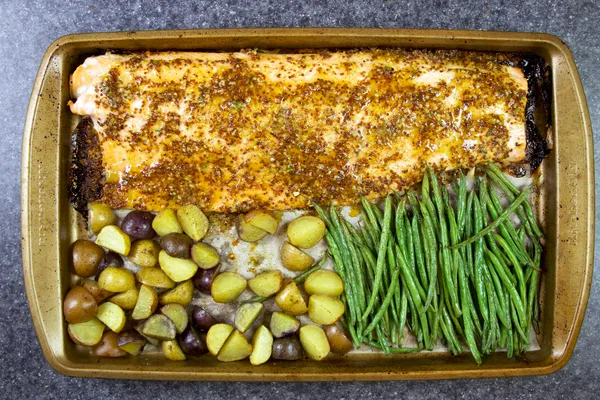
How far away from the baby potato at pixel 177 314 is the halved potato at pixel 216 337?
16 cm

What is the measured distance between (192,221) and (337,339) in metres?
1.04

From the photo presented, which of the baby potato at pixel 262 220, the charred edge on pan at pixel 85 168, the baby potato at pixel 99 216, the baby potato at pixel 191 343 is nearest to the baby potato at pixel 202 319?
the baby potato at pixel 191 343

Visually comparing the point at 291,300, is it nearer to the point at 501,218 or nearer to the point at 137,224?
the point at 137,224

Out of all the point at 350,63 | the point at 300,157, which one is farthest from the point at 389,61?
the point at 300,157

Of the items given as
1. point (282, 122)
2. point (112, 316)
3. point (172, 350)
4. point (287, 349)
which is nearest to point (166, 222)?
point (112, 316)

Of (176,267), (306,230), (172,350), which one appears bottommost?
(172,350)

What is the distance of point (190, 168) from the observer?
2.76 metres

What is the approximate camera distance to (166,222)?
274 centimetres

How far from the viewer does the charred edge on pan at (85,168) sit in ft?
9.19

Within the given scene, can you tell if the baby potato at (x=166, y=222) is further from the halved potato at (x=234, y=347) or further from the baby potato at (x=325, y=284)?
the baby potato at (x=325, y=284)

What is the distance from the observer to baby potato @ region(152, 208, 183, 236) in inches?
108

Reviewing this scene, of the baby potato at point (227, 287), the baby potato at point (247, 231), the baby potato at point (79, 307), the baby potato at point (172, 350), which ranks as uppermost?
the baby potato at point (247, 231)

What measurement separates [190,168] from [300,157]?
61 centimetres

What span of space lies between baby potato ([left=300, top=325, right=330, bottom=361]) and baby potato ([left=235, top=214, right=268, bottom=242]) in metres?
0.57
